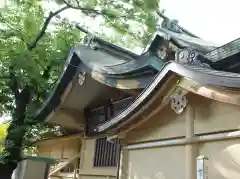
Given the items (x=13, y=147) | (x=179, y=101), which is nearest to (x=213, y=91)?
(x=179, y=101)

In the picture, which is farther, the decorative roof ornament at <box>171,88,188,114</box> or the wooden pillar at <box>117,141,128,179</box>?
the wooden pillar at <box>117,141,128,179</box>

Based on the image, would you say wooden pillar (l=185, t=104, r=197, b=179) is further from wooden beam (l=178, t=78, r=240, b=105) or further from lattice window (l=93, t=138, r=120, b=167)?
lattice window (l=93, t=138, r=120, b=167)

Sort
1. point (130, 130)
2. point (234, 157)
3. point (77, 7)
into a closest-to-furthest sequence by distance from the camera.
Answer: point (234, 157) < point (130, 130) < point (77, 7)

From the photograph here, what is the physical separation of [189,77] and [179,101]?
2.12 ft

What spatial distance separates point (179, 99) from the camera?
206 inches

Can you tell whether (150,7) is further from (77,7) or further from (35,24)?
(35,24)

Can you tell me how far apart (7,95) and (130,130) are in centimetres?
761

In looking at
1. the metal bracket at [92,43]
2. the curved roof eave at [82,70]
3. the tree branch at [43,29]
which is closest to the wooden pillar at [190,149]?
the curved roof eave at [82,70]

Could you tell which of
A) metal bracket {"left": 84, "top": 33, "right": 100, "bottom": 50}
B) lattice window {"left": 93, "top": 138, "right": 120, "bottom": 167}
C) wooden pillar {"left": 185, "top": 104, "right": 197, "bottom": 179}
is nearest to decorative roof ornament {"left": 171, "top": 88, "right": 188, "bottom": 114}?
wooden pillar {"left": 185, "top": 104, "right": 197, "bottom": 179}

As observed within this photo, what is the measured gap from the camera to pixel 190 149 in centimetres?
497

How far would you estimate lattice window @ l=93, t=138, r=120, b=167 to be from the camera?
886 centimetres

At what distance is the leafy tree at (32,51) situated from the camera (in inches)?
441

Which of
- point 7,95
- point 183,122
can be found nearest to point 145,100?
point 183,122

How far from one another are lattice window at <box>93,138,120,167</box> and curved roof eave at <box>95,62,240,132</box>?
283cm
